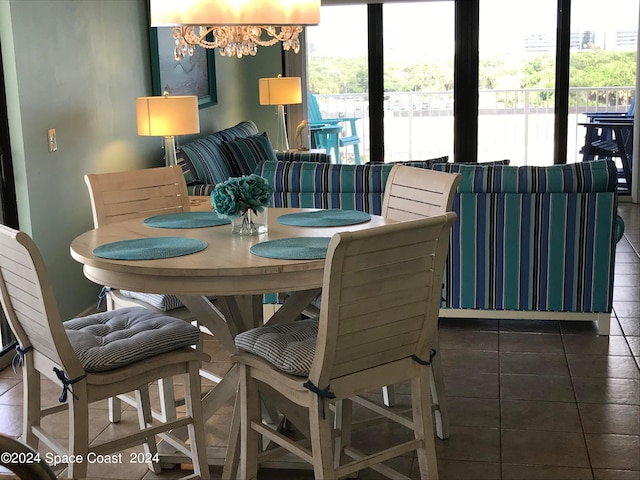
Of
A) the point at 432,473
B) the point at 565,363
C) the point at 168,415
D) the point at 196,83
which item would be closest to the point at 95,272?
the point at 168,415

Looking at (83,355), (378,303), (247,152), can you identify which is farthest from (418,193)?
(247,152)

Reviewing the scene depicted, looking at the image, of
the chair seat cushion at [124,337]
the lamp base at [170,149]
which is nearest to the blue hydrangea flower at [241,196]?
the chair seat cushion at [124,337]

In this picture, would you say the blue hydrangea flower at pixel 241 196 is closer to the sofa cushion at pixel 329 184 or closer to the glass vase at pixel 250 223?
the glass vase at pixel 250 223

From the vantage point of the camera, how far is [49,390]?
3820 mm

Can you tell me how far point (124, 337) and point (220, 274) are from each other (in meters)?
0.46

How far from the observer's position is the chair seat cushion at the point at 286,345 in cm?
246

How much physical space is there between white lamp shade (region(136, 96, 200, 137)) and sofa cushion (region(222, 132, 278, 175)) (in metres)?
1.58

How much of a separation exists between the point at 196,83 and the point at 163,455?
4328mm

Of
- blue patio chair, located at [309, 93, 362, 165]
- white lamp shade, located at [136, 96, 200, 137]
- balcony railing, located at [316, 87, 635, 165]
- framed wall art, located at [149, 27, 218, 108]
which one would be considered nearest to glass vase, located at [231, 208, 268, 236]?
white lamp shade, located at [136, 96, 200, 137]

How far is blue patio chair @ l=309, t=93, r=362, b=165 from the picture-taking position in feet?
29.4

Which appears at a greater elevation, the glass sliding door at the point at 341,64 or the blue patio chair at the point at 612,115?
the glass sliding door at the point at 341,64

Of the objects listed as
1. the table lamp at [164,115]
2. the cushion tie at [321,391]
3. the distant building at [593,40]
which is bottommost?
the cushion tie at [321,391]

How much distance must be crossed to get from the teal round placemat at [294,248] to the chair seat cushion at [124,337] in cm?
35

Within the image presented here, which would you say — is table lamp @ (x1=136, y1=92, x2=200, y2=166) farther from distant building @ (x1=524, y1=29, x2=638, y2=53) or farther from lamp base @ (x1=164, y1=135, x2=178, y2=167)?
distant building @ (x1=524, y1=29, x2=638, y2=53)
